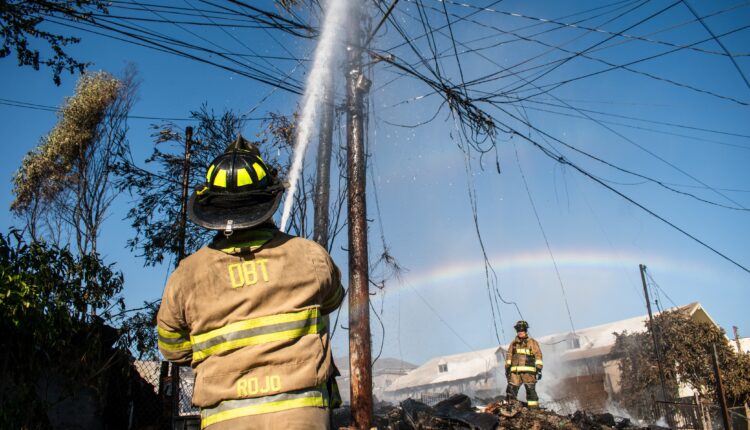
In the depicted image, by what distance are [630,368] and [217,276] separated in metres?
27.7

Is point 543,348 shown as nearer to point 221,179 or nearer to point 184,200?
point 184,200

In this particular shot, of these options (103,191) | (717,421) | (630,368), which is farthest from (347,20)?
(630,368)

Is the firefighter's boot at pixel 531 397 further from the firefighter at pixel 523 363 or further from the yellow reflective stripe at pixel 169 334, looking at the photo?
the yellow reflective stripe at pixel 169 334

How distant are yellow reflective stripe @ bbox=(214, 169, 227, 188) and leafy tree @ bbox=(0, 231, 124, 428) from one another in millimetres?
4210

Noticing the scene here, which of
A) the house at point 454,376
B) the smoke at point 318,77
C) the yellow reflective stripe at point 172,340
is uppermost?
the smoke at point 318,77

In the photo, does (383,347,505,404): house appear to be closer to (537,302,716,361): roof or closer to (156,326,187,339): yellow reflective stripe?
(537,302,716,361): roof

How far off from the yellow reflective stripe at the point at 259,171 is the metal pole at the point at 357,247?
4142mm

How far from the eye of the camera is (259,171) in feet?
8.14

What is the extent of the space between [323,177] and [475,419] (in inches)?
208

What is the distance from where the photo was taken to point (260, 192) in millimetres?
2402

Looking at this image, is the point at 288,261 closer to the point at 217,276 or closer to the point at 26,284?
the point at 217,276

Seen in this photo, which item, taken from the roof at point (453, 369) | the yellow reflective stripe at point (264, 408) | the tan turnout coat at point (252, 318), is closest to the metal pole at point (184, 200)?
the tan turnout coat at point (252, 318)

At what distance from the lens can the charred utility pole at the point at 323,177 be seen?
33.9 ft

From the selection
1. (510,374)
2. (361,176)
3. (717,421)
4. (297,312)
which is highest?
(361,176)
